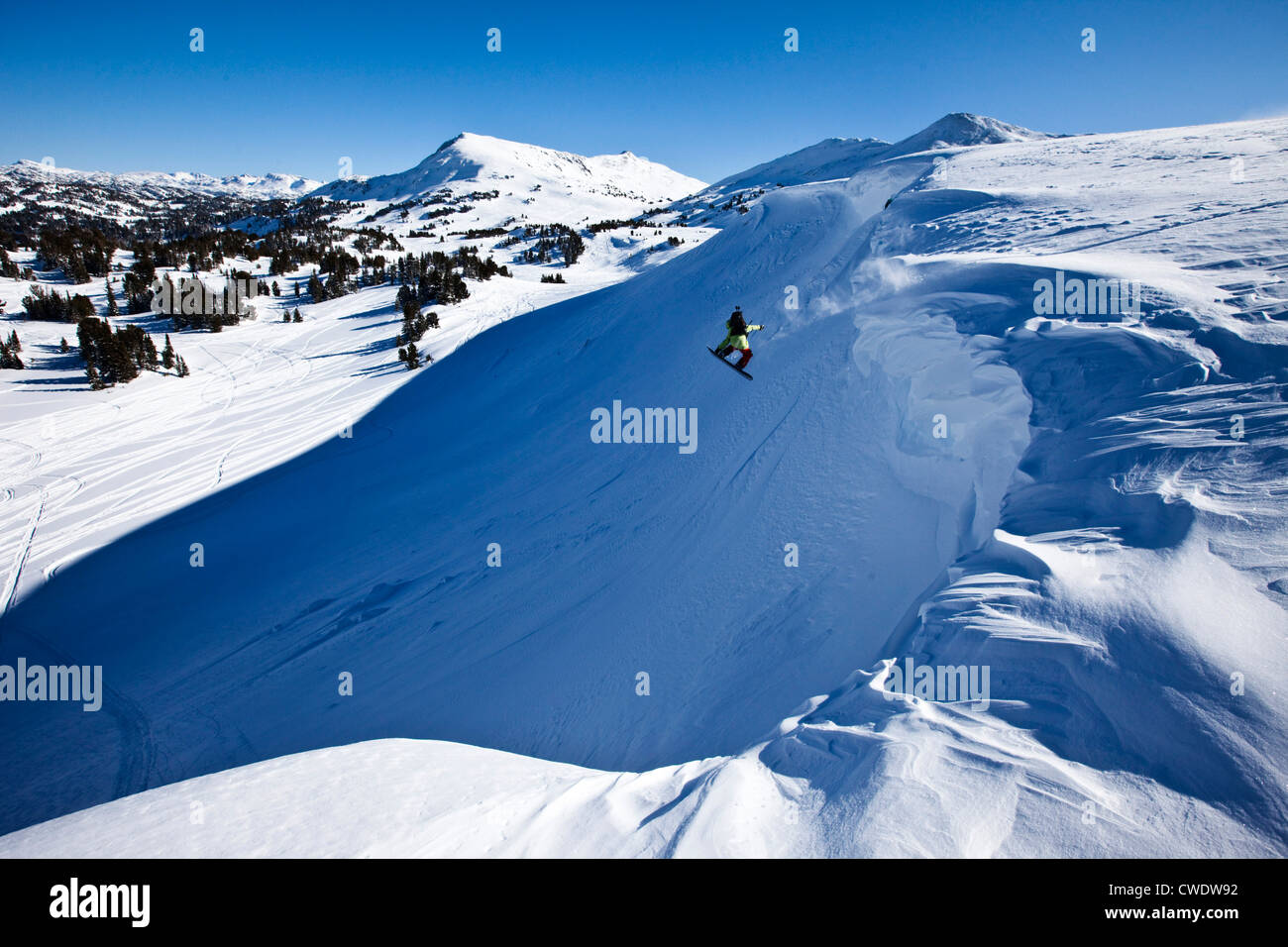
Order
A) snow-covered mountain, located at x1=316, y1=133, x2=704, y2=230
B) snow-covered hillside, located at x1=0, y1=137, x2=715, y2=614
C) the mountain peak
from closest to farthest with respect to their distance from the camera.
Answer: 1. snow-covered hillside, located at x1=0, y1=137, x2=715, y2=614
2. the mountain peak
3. snow-covered mountain, located at x1=316, y1=133, x2=704, y2=230

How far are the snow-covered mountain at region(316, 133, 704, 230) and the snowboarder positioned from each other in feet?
140

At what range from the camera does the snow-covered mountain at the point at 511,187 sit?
51.2 meters

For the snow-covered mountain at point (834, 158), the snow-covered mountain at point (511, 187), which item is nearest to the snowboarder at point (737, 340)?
the snow-covered mountain at point (834, 158)

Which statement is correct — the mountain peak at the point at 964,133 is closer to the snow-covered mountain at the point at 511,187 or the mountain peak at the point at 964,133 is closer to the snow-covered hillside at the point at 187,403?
the snow-covered hillside at the point at 187,403

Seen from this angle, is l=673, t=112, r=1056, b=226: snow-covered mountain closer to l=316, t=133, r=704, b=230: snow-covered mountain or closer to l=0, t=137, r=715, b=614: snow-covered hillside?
l=316, t=133, r=704, b=230: snow-covered mountain

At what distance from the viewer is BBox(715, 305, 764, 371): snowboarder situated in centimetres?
909

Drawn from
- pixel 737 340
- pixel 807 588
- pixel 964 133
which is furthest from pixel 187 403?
pixel 964 133

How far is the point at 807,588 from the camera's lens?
6184 millimetres

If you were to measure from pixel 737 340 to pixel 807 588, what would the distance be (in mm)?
4946

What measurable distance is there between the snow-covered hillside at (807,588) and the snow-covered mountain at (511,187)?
42442 mm

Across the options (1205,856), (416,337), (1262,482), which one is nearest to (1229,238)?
(1262,482)

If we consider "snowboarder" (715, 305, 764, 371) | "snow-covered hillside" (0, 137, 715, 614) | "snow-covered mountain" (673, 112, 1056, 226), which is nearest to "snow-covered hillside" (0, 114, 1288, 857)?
"snowboarder" (715, 305, 764, 371)
